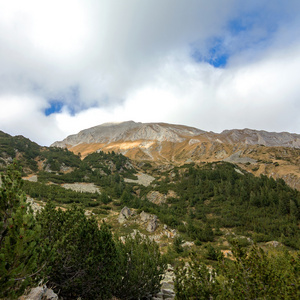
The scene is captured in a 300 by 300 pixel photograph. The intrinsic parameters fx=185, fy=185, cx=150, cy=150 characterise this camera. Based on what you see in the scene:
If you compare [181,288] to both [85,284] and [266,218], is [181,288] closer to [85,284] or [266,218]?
[85,284]

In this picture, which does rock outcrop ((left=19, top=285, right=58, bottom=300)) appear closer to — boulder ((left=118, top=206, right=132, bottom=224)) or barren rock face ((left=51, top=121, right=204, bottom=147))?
boulder ((left=118, top=206, right=132, bottom=224))

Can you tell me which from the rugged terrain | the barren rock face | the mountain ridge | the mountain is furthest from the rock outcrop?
the barren rock face

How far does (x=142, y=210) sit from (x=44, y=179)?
33776mm

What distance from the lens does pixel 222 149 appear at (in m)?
96.3

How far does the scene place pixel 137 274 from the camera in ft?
23.3

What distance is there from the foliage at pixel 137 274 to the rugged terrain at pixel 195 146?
51088 mm

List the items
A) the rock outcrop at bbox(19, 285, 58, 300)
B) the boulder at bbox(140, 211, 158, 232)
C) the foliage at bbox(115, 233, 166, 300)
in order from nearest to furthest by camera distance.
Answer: the rock outcrop at bbox(19, 285, 58, 300), the foliage at bbox(115, 233, 166, 300), the boulder at bbox(140, 211, 158, 232)

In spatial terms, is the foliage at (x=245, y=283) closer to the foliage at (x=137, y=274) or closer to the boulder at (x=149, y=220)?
the foliage at (x=137, y=274)

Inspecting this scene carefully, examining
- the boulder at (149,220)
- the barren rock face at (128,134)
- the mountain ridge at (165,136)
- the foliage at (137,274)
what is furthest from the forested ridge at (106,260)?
the mountain ridge at (165,136)

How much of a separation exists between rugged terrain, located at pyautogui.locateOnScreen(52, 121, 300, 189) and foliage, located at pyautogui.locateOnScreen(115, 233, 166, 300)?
5109 centimetres

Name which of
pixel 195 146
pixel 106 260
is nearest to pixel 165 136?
pixel 195 146

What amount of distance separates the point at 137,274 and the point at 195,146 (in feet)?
359

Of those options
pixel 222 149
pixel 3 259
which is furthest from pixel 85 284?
pixel 222 149

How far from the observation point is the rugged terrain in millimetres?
65938
